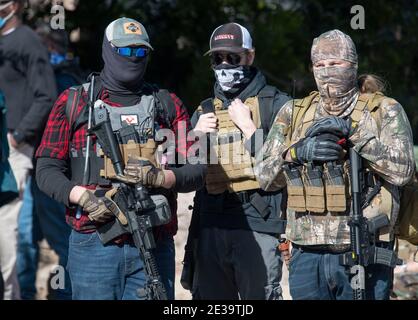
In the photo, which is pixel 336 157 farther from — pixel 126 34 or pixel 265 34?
pixel 265 34

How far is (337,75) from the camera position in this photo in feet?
17.1

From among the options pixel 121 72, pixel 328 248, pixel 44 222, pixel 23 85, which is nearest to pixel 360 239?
pixel 328 248

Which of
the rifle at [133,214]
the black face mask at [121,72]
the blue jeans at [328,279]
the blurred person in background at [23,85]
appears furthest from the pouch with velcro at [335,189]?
the blurred person in background at [23,85]

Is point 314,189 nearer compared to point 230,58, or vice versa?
point 314,189

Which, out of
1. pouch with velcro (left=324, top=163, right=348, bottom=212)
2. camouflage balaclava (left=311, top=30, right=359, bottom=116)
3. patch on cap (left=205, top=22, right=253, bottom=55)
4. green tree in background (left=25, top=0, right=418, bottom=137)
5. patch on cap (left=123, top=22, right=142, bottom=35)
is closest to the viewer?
pouch with velcro (left=324, top=163, right=348, bottom=212)

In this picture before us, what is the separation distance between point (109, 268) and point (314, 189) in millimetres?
1044

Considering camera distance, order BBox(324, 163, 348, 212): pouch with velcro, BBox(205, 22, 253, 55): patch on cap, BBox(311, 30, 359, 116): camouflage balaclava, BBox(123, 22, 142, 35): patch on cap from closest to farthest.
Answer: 1. BBox(324, 163, 348, 212): pouch with velcro
2. BBox(311, 30, 359, 116): camouflage balaclava
3. BBox(123, 22, 142, 35): patch on cap
4. BBox(205, 22, 253, 55): patch on cap

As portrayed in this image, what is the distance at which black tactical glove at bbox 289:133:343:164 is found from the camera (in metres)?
5.02

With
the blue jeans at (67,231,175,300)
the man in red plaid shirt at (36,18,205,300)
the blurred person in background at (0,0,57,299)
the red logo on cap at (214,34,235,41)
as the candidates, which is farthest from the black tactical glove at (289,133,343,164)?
the blurred person in background at (0,0,57,299)

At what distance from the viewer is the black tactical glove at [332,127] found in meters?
5.04

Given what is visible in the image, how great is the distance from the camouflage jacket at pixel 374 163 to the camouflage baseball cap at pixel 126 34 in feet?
2.89

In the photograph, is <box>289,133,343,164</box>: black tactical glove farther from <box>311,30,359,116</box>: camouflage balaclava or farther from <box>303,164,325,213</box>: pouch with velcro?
<box>311,30,359,116</box>: camouflage balaclava

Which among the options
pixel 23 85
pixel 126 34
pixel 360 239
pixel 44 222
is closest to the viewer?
pixel 360 239

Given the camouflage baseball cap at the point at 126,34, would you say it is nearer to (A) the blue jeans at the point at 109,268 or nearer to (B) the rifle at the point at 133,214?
(B) the rifle at the point at 133,214
